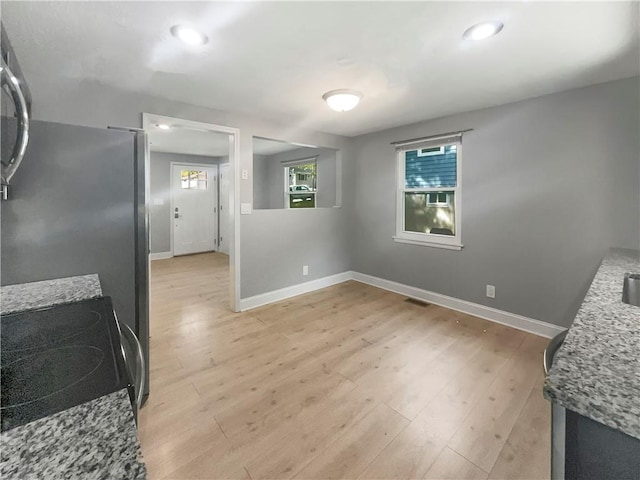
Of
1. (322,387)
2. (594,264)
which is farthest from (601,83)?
(322,387)

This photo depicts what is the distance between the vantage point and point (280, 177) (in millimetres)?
6547

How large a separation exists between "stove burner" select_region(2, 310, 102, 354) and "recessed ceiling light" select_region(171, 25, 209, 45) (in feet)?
5.19

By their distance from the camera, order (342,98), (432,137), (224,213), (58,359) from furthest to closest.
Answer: (224,213)
(432,137)
(342,98)
(58,359)

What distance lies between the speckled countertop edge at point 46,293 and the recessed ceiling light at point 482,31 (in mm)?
2368

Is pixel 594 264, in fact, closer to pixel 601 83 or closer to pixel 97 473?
pixel 601 83

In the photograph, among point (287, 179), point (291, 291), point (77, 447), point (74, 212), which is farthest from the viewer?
point (287, 179)

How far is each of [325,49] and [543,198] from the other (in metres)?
2.42

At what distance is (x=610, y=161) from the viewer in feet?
8.07

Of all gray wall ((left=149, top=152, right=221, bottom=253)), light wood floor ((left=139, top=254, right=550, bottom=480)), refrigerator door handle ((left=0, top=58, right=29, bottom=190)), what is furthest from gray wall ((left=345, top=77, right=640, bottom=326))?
gray wall ((left=149, top=152, right=221, bottom=253))

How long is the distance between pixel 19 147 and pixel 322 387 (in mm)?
2072

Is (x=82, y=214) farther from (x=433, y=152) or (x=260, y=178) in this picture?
(x=260, y=178)

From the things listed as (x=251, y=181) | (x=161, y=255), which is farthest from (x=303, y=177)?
(x=161, y=255)

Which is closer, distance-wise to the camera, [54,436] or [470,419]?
[54,436]

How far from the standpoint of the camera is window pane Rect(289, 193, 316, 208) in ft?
18.2
